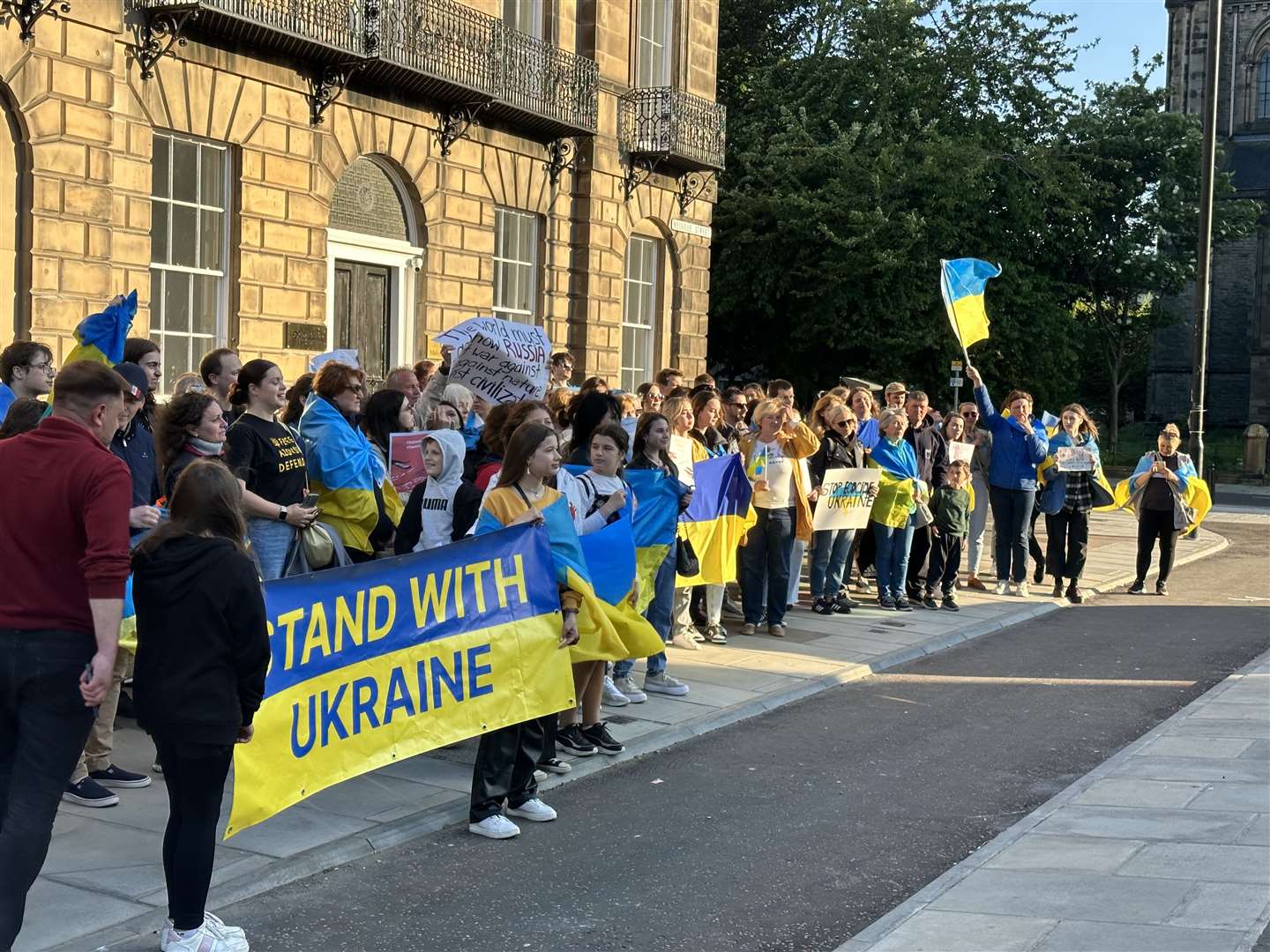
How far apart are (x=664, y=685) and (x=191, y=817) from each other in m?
5.39

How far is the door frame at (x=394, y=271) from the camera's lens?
710 inches

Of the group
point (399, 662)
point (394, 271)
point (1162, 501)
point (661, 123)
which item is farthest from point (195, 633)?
point (661, 123)

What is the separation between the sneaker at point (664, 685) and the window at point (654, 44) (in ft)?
49.1

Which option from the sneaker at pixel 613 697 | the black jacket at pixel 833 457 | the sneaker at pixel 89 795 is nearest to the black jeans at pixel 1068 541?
the black jacket at pixel 833 457

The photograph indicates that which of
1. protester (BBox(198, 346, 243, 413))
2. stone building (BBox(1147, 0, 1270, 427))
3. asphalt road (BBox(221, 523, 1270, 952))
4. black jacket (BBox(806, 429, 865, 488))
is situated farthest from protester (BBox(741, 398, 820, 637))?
stone building (BBox(1147, 0, 1270, 427))

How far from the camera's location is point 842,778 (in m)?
8.33

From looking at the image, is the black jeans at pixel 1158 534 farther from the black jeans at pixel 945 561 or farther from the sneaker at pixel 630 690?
the sneaker at pixel 630 690

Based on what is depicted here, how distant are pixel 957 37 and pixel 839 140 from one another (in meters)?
6.08

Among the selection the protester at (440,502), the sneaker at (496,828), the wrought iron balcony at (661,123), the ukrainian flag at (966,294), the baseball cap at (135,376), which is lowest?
the sneaker at (496,828)

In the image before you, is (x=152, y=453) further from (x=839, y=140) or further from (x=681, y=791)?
(x=839, y=140)

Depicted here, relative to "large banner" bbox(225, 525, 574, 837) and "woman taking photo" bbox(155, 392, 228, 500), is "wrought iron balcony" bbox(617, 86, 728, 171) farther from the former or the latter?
"large banner" bbox(225, 525, 574, 837)

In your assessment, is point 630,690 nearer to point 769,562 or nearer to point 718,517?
point 718,517

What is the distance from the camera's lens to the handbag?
10414 millimetres

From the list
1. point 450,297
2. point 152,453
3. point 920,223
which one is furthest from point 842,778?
point 920,223
